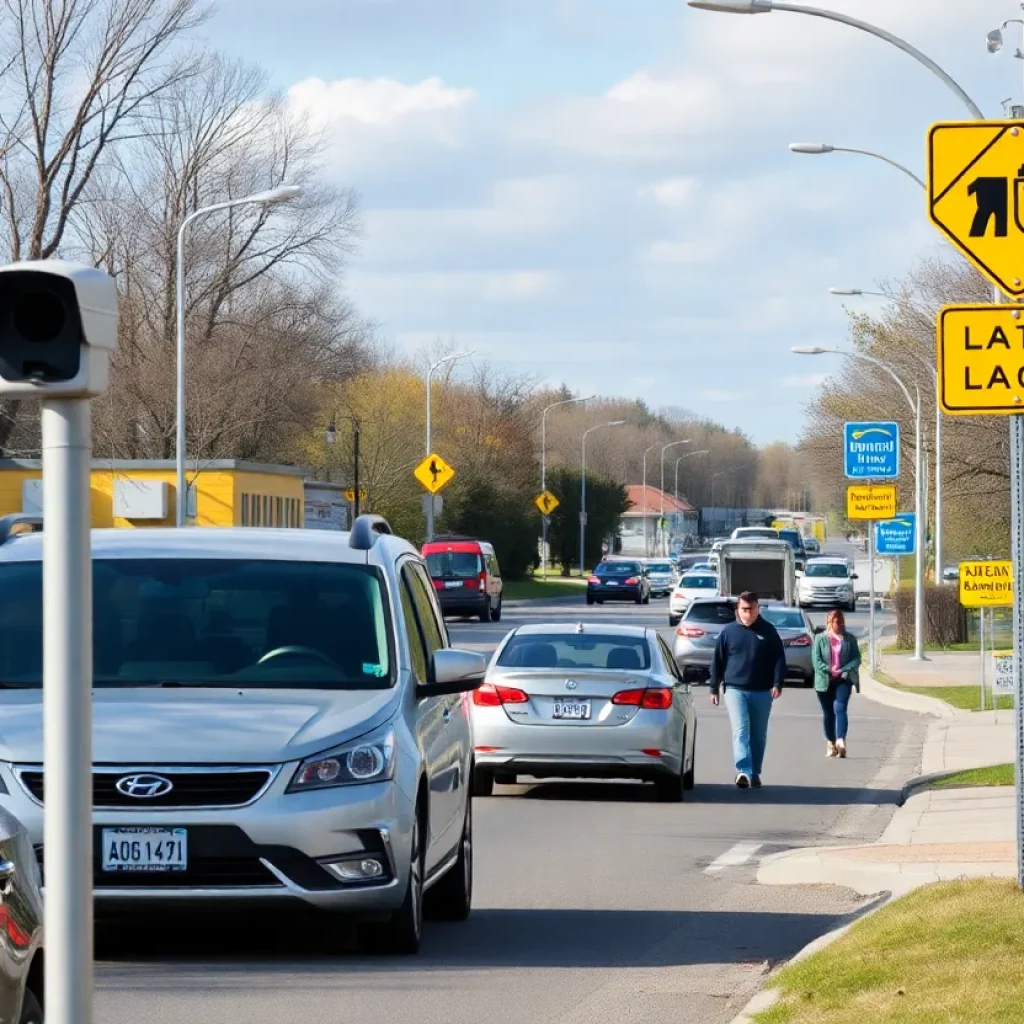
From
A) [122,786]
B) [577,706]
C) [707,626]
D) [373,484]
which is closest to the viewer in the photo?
[122,786]

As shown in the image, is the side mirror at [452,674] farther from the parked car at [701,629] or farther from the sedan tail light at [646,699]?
the parked car at [701,629]

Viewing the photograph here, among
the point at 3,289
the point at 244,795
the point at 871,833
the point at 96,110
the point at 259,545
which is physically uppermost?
the point at 96,110

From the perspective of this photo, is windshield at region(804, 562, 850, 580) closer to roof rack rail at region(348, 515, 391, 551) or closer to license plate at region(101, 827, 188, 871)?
roof rack rail at region(348, 515, 391, 551)

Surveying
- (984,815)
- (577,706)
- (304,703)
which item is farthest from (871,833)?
(304,703)

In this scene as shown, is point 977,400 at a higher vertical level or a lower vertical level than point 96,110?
lower

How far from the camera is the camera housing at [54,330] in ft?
12.5

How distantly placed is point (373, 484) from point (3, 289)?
72.4 m

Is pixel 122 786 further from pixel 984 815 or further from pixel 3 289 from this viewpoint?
pixel 984 815

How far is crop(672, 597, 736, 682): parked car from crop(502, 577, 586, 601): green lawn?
4281 centimetres

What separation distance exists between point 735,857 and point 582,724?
347 centimetres

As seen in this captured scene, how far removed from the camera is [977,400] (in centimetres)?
952

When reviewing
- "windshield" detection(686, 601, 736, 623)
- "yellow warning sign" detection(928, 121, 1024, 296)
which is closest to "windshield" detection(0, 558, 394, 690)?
"yellow warning sign" detection(928, 121, 1024, 296)

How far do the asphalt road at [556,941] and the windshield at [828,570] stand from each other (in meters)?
53.4

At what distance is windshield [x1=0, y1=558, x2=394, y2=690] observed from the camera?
931cm
